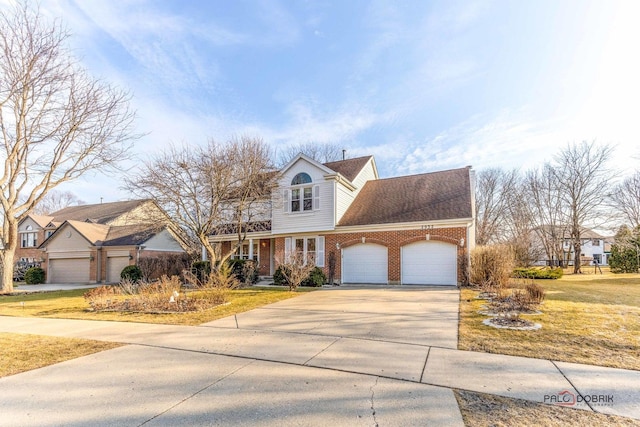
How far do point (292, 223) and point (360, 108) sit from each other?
763 centimetres

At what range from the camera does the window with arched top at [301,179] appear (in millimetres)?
18812

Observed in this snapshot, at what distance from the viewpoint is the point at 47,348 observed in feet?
20.9

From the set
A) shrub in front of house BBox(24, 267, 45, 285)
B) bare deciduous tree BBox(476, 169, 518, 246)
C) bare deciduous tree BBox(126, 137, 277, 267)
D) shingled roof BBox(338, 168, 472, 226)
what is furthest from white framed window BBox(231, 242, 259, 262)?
bare deciduous tree BBox(476, 169, 518, 246)

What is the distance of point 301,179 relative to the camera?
19000mm

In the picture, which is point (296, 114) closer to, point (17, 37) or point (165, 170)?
point (165, 170)

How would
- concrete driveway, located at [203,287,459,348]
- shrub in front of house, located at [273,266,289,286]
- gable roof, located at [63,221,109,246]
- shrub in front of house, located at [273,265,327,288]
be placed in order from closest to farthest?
concrete driveway, located at [203,287,459,348] → shrub in front of house, located at [273,265,327,288] → shrub in front of house, located at [273,266,289,286] → gable roof, located at [63,221,109,246]

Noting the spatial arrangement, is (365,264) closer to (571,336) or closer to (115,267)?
(571,336)

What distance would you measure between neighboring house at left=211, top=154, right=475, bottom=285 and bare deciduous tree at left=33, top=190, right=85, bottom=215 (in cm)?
4780

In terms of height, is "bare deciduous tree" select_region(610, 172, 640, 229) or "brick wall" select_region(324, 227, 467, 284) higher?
"bare deciduous tree" select_region(610, 172, 640, 229)

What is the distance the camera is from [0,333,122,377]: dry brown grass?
5440 millimetres

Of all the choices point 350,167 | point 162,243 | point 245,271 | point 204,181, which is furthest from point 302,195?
point 162,243

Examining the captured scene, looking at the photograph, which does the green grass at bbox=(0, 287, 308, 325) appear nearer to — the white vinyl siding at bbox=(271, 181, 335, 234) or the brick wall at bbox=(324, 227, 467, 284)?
the brick wall at bbox=(324, 227, 467, 284)

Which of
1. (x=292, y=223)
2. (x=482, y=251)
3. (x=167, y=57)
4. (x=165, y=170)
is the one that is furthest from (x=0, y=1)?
(x=482, y=251)

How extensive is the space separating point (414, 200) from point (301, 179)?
6.42 metres
